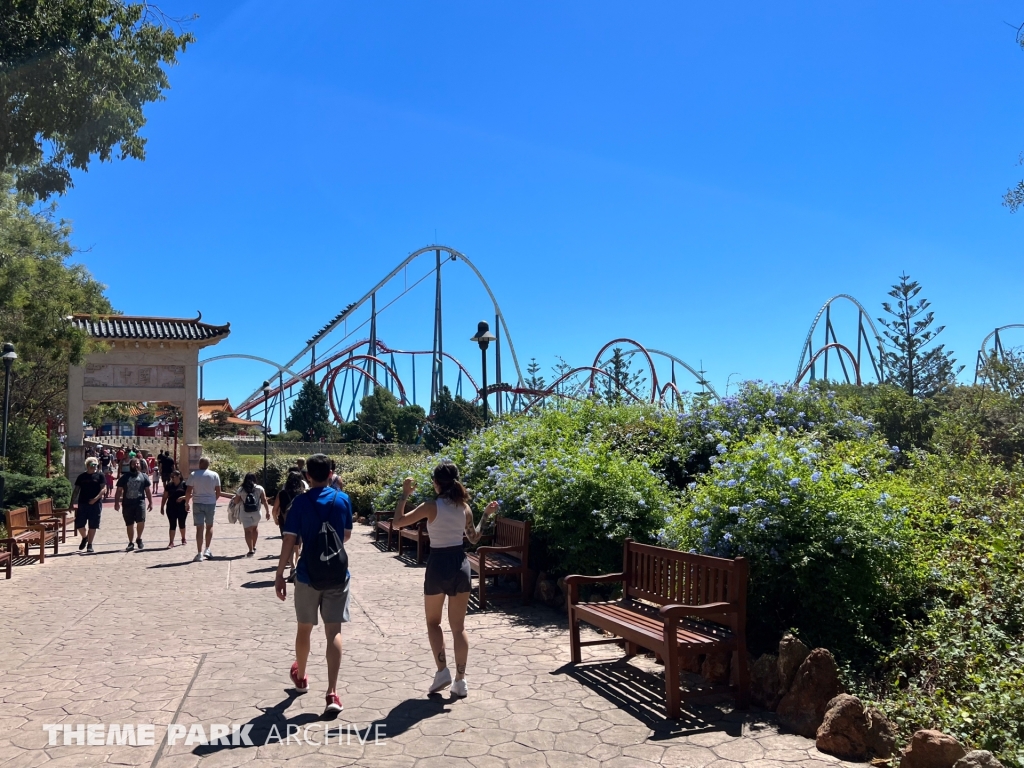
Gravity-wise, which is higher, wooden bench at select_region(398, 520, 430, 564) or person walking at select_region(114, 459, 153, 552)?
person walking at select_region(114, 459, 153, 552)

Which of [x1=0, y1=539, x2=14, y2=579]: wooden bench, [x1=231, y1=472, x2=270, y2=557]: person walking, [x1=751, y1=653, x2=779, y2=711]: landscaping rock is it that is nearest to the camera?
[x1=751, y1=653, x2=779, y2=711]: landscaping rock

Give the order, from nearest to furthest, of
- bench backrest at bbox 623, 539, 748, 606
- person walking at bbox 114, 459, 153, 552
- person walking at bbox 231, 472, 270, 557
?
bench backrest at bbox 623, 539, 748, 606, person walking at bbox 231, 472, 270, 557, person walking at bbox 114, 459, 153, 552

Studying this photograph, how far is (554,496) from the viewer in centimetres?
776

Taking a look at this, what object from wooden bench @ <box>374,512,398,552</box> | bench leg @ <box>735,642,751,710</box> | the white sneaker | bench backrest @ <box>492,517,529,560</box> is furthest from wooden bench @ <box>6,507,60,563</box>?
bench leg @ <box>735,642,751,710</box>

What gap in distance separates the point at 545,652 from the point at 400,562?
5.35 metres

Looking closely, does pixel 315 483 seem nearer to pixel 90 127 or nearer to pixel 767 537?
pixel 767 537

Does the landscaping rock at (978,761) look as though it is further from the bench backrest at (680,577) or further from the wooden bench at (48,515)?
the wooden bench at (48,515)

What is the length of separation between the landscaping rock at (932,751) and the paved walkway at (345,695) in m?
0.44

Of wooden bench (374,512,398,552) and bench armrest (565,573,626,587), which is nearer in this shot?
bench armrest (565,573,626,587)

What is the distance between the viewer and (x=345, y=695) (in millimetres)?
4906

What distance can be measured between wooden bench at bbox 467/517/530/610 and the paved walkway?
27 cm

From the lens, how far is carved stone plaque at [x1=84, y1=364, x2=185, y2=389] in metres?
24.5

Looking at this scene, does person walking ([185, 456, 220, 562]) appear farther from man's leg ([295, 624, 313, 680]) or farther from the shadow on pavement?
the shadow on pavement

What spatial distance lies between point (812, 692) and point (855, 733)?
40cm
